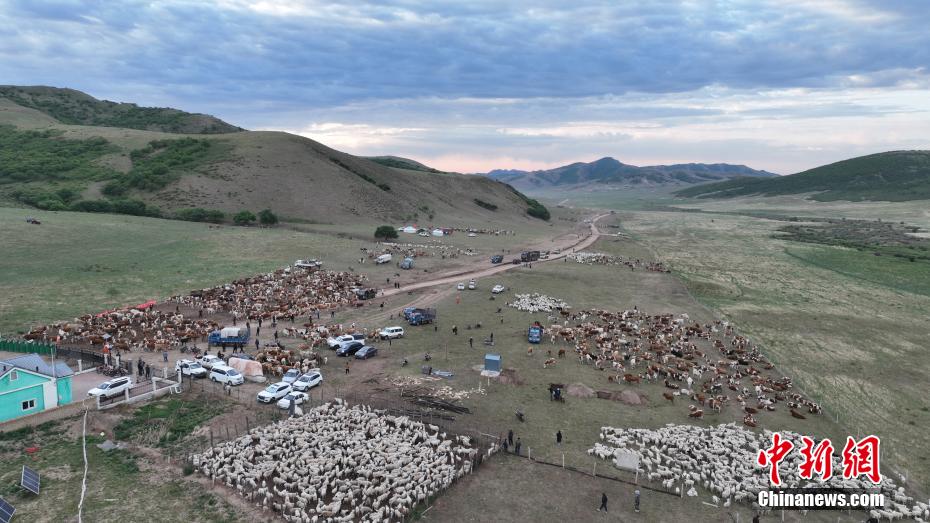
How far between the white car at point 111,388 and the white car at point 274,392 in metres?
8.14

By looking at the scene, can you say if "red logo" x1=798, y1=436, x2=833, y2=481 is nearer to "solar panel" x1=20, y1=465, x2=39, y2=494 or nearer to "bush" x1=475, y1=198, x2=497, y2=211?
"solar panel" x1=20, y1=465, x2=39, y2=494

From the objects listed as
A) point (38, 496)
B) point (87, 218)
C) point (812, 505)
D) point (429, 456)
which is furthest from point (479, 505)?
point (87, 218)

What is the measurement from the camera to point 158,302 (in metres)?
55.8

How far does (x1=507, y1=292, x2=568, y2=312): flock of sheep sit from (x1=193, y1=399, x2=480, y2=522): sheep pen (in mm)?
30866

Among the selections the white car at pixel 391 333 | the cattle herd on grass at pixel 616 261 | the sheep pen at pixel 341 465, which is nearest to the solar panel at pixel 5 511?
the sheep pen at pixel 341 465

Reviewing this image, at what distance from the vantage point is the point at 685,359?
149 ft

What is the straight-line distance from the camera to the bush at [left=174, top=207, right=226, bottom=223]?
108m

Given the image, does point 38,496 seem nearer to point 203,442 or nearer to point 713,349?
point 203,442

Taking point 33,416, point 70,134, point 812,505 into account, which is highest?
point 70,134

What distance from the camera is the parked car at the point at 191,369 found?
37.9 metres

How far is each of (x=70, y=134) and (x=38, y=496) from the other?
170 metres

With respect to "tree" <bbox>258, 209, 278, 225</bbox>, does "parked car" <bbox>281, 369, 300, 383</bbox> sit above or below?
below

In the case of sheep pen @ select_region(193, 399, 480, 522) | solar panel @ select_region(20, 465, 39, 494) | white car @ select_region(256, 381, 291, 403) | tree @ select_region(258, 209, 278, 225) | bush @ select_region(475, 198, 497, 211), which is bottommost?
sheep pen @ select_region(193, 399, 480, 522)

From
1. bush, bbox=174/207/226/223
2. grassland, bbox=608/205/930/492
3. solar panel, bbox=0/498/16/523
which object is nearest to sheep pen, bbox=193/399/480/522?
solar panel, bbox=0/498/16/523
